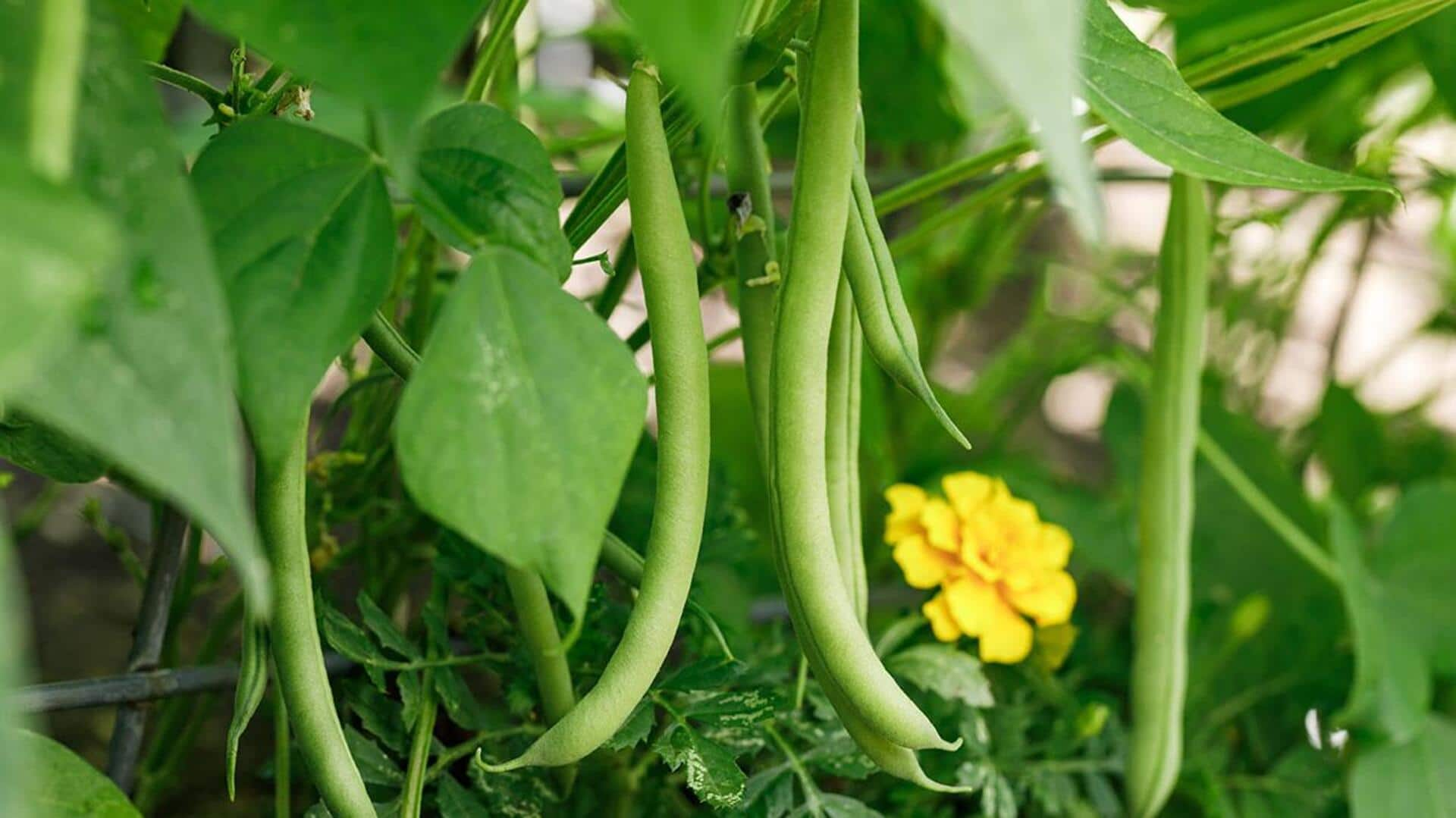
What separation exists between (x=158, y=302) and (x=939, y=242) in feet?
2.87

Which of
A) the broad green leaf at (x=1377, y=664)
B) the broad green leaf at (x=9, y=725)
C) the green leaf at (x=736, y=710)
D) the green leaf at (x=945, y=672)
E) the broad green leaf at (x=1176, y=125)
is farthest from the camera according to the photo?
the broad green leaf at (x=1377, y=664)

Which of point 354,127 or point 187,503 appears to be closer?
point 187,503

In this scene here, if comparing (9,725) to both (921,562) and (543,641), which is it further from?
(921,562)

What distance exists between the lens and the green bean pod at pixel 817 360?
408mm

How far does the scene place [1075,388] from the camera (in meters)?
1.83

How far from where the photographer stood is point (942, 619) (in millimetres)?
648

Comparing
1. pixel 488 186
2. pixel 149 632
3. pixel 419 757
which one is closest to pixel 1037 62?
pixel 488 186

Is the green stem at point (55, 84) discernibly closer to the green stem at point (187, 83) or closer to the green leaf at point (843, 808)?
the green stem at point (187, 83)

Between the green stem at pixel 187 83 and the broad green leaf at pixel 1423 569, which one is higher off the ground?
the green stem at pixel 187 83

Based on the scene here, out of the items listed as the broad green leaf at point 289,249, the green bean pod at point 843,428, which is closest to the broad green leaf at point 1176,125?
the green bean pod at point 843,428

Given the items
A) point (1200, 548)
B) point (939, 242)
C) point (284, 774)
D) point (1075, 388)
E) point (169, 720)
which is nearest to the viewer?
point (284, 774)

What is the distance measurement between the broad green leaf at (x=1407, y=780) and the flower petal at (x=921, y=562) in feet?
0.91

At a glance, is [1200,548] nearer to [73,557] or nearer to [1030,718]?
[1030,718]

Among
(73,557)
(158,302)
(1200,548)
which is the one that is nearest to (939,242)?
(1200,548)
